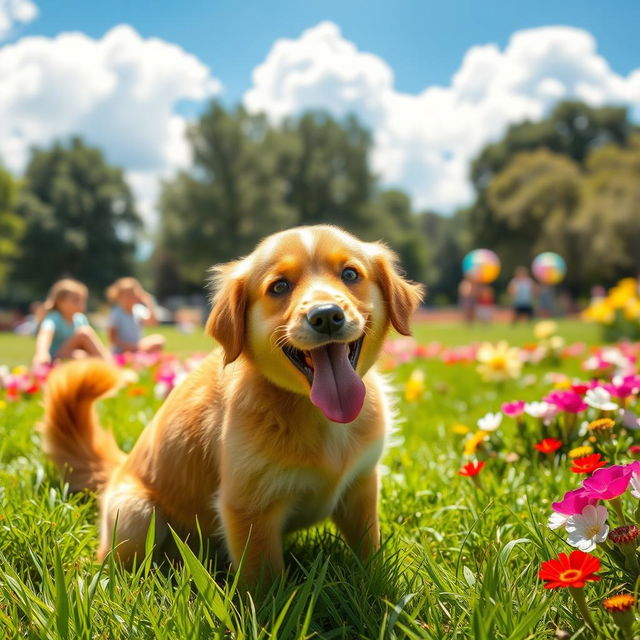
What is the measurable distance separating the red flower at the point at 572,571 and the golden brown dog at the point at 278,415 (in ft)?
2.53

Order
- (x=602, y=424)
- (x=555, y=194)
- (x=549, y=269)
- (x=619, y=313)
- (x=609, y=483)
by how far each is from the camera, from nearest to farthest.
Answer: (x=609, y=483)
(x=602, y=424)
(x=619, y=313)
(x=549, y=269)
(x=555, y=194)

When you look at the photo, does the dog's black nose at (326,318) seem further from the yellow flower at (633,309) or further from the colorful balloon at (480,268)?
the colorful balloon at (480,268)

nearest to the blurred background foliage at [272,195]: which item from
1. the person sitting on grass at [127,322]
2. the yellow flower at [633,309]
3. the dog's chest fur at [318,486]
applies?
the yellow flower at [633,309]

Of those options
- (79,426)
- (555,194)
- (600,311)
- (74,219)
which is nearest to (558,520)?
(79,426)

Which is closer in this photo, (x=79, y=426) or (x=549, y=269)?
(x=79, y=426)

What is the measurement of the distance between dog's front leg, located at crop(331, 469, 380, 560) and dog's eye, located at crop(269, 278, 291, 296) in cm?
81

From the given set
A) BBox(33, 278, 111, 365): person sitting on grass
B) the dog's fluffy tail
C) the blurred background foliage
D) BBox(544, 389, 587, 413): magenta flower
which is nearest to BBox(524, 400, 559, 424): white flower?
BBox(544, 389, 587, 413): magenta flower

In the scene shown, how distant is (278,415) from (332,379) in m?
0.25

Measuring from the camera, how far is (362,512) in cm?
246

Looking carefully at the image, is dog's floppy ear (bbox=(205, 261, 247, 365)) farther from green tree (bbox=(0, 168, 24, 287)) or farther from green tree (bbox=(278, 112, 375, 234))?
green tree (bbox=(278, 112, 375, 234))

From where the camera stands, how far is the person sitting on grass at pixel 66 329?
23.9 ft

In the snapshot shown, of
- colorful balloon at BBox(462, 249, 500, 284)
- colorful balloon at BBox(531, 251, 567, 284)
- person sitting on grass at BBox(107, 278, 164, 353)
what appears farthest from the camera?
colorful balloon at BBox(531, 251, 567, 284)

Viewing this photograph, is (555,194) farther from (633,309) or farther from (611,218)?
(633,309)

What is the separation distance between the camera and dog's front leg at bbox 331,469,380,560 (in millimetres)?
2406
